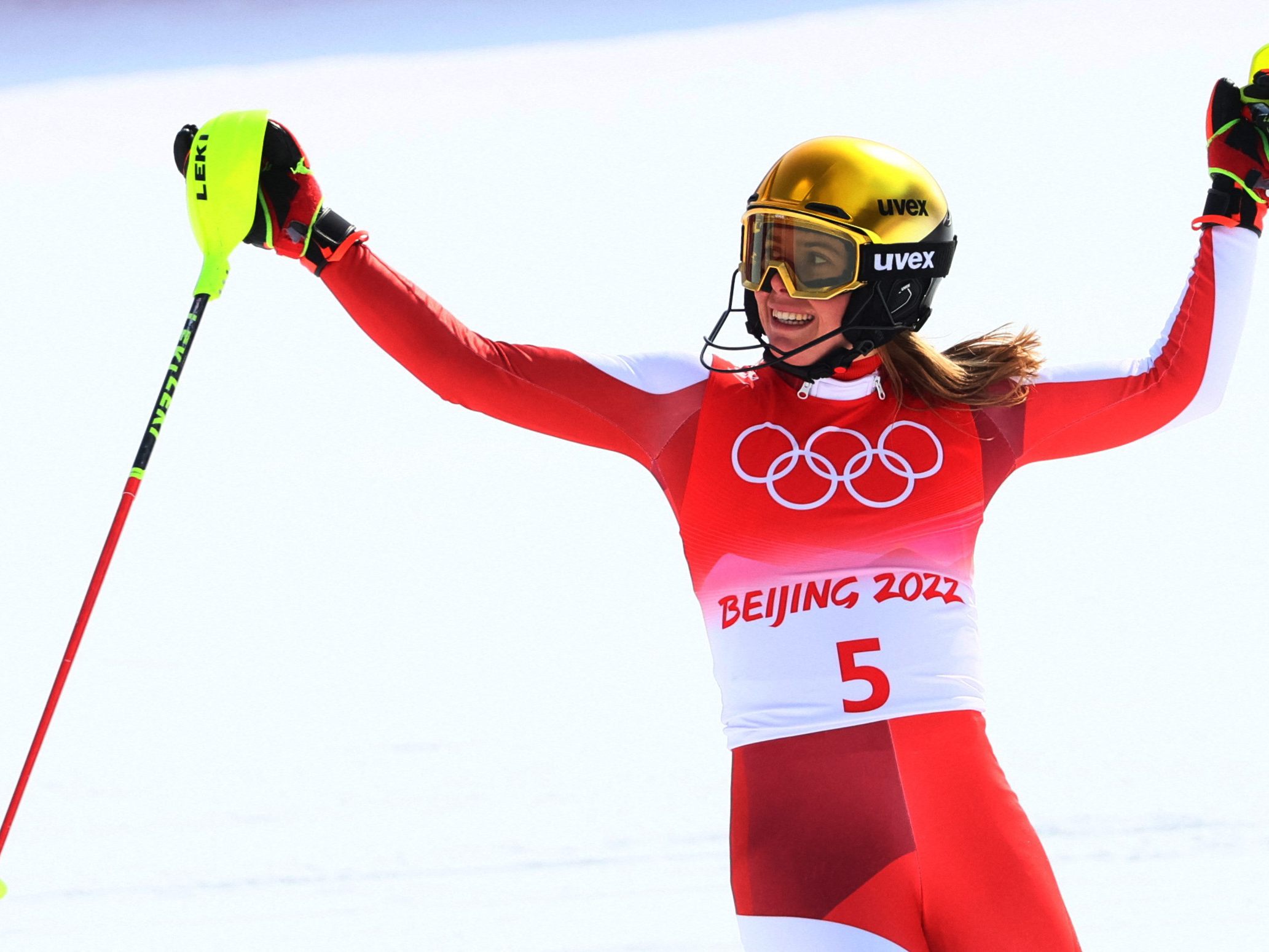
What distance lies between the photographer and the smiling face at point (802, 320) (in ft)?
7.02

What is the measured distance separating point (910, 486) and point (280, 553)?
8.69ft

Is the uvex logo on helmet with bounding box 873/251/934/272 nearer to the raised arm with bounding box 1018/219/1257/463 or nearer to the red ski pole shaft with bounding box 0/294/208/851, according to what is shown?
the raised arm with bounding box 1018/219/1257/463

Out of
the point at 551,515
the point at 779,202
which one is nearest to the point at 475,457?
the point at 551,515

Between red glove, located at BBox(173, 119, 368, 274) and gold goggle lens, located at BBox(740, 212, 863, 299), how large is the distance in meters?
0.56

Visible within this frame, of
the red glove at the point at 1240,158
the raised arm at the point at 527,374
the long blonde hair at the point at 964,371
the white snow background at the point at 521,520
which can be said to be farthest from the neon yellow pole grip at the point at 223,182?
the red glove at the point at 1240,158

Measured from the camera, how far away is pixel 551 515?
4555 millimetres

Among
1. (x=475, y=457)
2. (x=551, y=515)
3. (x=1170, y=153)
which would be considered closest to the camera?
(x=551, y=515)

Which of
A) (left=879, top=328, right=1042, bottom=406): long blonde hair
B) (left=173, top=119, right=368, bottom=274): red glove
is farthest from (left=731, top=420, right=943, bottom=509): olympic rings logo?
(left=173, top=119, right=368, bottom=274): red glove

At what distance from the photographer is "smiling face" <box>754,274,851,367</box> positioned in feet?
7.02

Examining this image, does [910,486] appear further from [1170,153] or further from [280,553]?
[1170,153]

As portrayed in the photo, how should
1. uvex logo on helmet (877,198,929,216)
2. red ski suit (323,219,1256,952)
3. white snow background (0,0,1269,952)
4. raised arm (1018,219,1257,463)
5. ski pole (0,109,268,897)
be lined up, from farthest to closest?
white snow background (0,0,1269,952), raised arm (1018,219,1257,463), uvex logo on helmet (877,198,929,216), ski pole (0,109,268,897), red ski suit (323,219,1256,952)

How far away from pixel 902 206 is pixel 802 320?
0.22 meters

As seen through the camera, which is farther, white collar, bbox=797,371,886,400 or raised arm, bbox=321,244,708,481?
white collar, bbox=797,371,886,400

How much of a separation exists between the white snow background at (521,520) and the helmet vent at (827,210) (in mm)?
344
